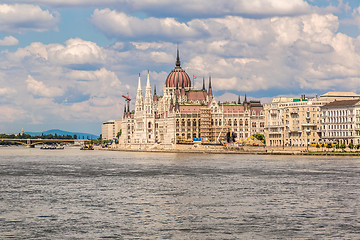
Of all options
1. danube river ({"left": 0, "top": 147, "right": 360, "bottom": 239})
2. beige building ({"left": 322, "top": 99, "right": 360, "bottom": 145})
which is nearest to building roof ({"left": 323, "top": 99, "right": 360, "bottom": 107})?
beige building ({"left": 322, "top": 99, "right": 360, "bottom": 145})

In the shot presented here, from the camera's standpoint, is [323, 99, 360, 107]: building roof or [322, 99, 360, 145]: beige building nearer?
[322, 99, 360, 145]: beige building

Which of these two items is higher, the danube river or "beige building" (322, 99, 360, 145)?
"beige building" (322, 99, 360, 145)

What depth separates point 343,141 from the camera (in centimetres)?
18688

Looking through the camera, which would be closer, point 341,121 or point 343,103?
point 341,121

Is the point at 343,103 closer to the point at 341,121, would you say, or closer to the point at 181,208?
the point at 341,121

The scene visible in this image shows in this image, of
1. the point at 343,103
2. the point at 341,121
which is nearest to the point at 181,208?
the point at 341,121

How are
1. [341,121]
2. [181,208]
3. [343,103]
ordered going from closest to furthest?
1. [181,208]
2. [341,121]
3. [343,103]

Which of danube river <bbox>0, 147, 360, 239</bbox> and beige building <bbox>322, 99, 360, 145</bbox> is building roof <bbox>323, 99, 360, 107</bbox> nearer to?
beige building <bbox>322, 99, 360, 145</bbox>

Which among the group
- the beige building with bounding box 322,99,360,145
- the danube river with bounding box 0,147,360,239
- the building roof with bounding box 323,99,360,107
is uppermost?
the building roof with bounding box 323,99,360,107

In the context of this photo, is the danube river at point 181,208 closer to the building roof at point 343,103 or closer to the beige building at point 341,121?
the beige building at point 341,121

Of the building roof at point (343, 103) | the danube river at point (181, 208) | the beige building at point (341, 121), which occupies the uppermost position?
the building roof at point (343, 103)

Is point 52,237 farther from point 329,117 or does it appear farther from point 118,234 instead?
point 329,117

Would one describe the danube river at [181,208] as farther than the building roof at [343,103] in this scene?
No

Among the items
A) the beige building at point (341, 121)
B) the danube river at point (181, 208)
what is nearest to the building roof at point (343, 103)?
the beige building at point (341, 121)
